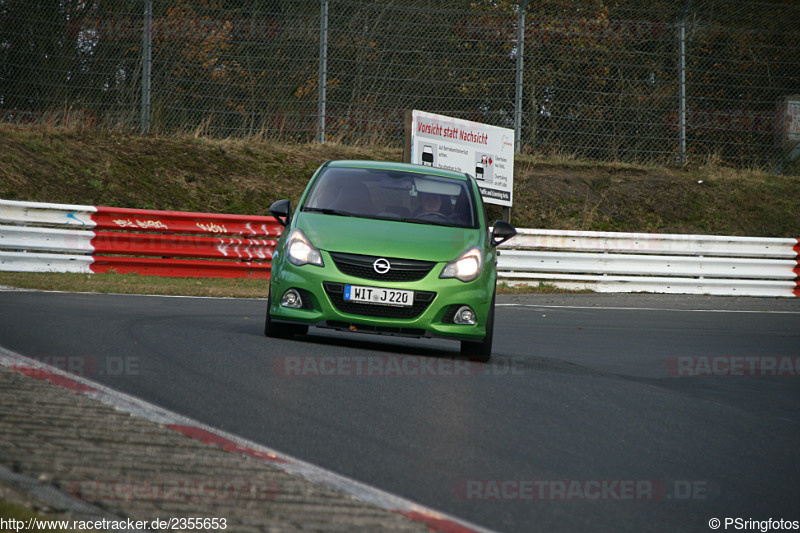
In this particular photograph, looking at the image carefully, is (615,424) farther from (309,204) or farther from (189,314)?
(189,314)

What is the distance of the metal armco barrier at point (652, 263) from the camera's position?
60.6 feet

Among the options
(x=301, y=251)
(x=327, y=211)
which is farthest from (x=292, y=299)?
(x=327, y=211)

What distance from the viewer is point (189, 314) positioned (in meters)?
10.7

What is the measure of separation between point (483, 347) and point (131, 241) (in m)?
8.93

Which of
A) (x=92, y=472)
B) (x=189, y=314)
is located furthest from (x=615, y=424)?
(x=189, y=314)

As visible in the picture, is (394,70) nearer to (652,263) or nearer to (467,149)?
(467,149)

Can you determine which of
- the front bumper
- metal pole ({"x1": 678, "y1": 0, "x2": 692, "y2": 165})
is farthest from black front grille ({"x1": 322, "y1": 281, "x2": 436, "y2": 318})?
metal pole ({"x1": 678, "y1": 0, "x2": 692, "y2": 165})

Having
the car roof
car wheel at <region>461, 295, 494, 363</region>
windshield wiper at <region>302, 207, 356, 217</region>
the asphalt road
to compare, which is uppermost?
the car roof

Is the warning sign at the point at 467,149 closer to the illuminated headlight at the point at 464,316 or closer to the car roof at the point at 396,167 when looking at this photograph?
the car roof at the point at 396,167

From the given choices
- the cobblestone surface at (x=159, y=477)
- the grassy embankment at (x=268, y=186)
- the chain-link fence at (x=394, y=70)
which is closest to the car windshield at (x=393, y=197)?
the cobblestone surface at (x=159, y=477)

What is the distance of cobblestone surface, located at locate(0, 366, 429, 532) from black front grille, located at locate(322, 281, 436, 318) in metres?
3.16

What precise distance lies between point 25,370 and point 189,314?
4394 millimetres

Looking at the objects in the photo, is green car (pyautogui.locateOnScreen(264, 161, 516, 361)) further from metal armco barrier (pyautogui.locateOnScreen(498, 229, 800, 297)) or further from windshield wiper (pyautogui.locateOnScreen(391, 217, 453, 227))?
metal armco barrier (pyautogui.locateOnScreen(498, 229, 800, 297))

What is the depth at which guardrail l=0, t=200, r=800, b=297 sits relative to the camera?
50.5ft
